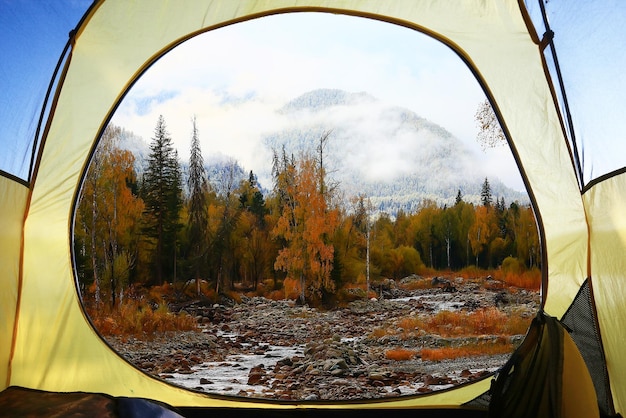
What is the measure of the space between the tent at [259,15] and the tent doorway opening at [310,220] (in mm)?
1067

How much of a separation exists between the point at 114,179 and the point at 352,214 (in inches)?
56.8

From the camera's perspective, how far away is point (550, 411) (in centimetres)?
168

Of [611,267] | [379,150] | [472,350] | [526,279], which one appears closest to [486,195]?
[526,279]

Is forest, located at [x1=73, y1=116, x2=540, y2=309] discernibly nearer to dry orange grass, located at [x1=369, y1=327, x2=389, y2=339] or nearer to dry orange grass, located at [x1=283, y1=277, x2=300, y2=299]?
dry orange grass, located at [x1=283, y1=277, x2=300, y2=299]

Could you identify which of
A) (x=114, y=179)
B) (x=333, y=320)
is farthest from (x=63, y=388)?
(x=333, y=320)

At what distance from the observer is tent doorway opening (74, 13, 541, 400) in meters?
3.45

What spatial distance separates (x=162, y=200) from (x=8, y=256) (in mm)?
1632

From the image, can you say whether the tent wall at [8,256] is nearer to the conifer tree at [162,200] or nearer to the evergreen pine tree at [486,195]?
the conifer tree at [162,200]

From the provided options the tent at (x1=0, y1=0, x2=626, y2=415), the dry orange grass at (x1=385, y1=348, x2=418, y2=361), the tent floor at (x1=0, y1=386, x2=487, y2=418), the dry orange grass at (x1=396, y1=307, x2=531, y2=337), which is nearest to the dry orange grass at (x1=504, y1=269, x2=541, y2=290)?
the dry orange grass at (x1=396, y1=307, x2=531, y2=337)

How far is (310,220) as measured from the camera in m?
3.69

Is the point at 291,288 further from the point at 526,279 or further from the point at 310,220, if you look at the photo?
the point at 526,279

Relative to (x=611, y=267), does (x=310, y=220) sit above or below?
above

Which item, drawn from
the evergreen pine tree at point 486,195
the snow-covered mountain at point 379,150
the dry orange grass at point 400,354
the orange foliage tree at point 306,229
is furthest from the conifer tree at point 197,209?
the evergreen pine tree at point 486,195

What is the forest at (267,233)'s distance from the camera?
11.3 ft
